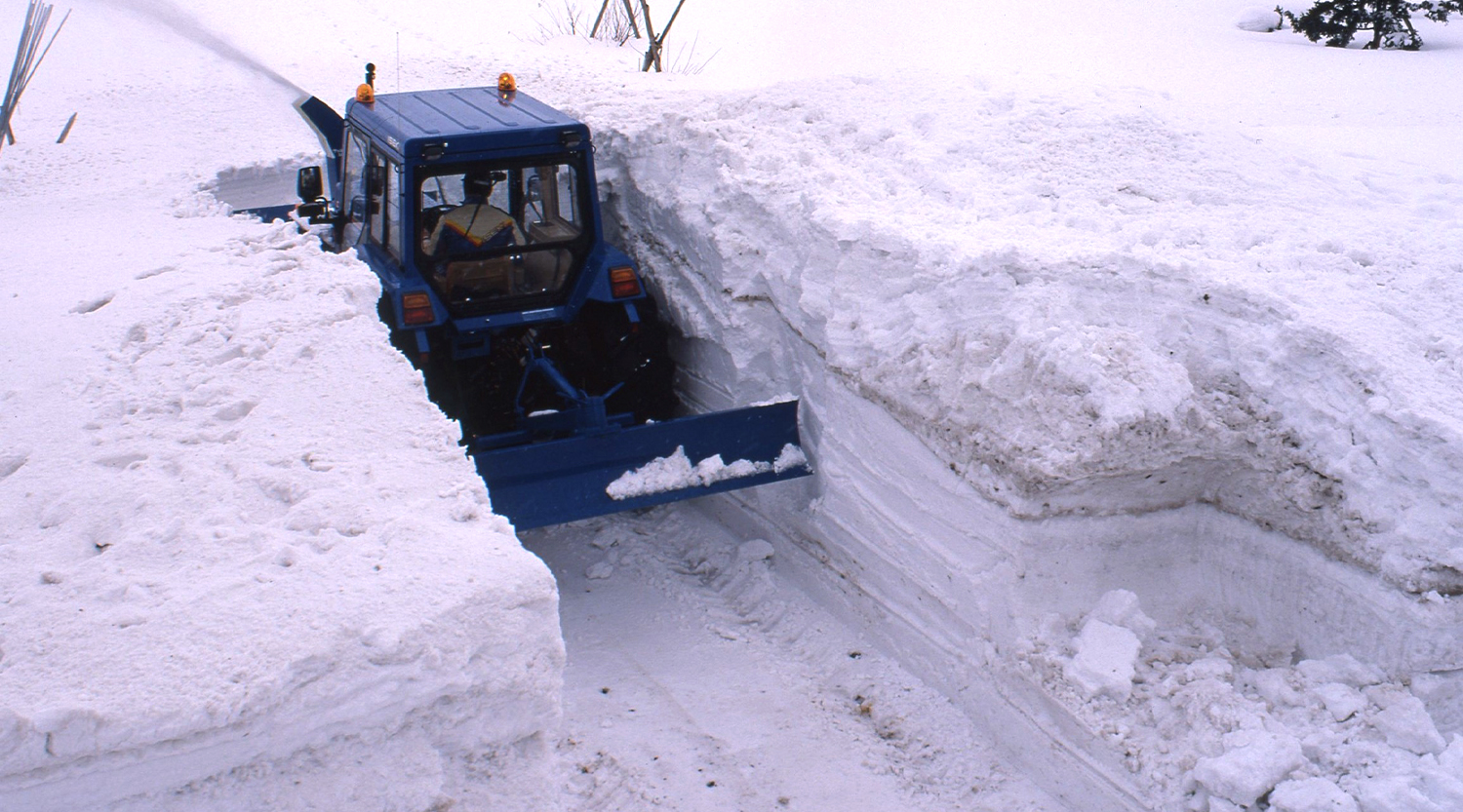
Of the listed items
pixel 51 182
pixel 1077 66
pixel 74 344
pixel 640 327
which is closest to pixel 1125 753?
pixel 640 327

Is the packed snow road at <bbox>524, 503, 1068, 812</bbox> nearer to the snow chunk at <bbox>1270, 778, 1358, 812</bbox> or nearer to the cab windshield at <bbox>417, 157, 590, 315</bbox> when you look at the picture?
the snow chunk at <bbox>1270, 778, 1358, 812</bbox>

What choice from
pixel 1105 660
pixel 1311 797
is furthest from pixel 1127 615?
pixel 1311 797

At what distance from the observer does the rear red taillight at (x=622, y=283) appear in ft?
16.2

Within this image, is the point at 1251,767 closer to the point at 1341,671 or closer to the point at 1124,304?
the point at 1341,671

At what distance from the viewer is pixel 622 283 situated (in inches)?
195

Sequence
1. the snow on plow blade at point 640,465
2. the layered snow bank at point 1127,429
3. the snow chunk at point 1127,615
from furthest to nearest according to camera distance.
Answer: the snow on plow blade at point 640,465 → the snow chunk at point 1127,615 → the layered snow bank at point 1127,429

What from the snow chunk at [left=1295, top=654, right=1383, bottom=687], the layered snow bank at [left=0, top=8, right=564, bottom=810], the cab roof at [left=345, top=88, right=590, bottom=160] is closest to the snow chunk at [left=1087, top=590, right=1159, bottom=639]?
the snow chunk at [left=1295, top=654, right=1383, bottom=687]

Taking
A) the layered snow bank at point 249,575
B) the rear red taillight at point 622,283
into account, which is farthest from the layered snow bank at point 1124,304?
the layered snow bank at point 249,575

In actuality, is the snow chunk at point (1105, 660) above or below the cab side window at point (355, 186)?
below

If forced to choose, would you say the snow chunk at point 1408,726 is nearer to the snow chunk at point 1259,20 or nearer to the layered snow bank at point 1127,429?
the layered snow bank at point 1127,429

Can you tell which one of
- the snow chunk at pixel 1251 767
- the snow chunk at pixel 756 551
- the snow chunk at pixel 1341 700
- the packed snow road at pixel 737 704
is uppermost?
the snow chunk at pixel 1341 700

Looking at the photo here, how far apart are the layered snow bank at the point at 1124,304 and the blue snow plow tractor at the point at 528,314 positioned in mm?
491

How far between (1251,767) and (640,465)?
7.77 feet

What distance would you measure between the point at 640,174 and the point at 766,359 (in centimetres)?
150
